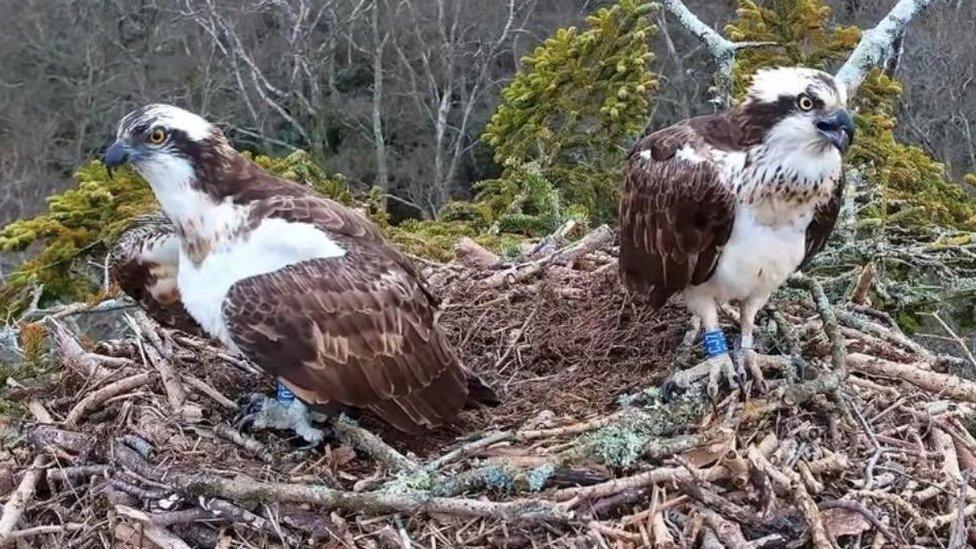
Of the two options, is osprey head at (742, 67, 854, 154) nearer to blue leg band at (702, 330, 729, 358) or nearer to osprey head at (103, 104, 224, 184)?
blue leg band at (702, 330, 729, 358)

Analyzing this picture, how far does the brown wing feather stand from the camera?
4297mm

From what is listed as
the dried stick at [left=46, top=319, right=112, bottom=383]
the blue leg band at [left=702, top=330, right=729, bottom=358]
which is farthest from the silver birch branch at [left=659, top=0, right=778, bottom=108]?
the dried stick at [left=46, top=319, right=112, bottom=383]

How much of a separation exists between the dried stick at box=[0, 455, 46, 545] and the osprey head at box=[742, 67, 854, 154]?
9.48 ft

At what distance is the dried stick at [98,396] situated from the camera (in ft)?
14.4

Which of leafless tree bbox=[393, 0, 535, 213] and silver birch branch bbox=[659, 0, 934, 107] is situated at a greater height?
silver birch branch bbox=[659, 0, 934, 107]

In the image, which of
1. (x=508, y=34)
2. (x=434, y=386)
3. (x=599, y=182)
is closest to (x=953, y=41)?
(x=508, y=34)

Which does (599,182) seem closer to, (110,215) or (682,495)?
(110,215)

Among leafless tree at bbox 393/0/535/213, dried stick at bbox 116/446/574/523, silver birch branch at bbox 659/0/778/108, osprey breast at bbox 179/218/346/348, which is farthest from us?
leafless tree at bbox 393/0/535/213

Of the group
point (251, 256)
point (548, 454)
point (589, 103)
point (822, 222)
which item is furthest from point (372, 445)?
point (589, 103)

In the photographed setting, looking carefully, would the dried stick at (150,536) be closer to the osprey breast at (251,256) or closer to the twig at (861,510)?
the osprey breast at (251,256)

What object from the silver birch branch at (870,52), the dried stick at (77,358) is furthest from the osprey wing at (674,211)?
the dried stick at (77,358)

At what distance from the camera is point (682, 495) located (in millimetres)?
3738

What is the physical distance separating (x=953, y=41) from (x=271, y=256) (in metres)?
A: 15.8

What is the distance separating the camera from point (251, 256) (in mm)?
3996
